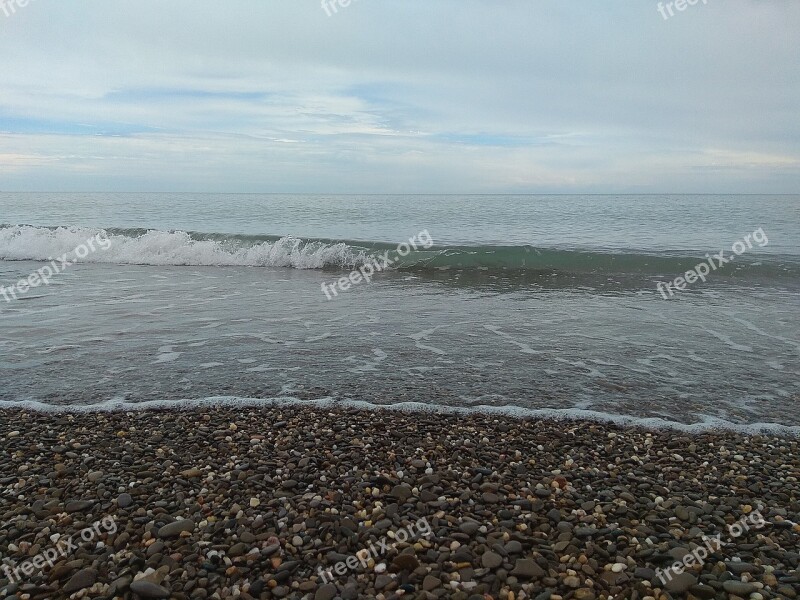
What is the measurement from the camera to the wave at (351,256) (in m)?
20.7

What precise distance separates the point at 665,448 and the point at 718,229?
112 feet

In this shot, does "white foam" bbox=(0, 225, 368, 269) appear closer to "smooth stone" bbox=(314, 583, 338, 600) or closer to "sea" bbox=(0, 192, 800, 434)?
"sea" bbox=(0, 192, 800, 434)

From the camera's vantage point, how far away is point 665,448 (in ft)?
19.2

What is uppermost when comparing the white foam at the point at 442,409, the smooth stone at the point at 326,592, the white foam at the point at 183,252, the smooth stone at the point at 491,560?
the white foam at the point at 183,252

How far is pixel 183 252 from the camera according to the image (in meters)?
23.5

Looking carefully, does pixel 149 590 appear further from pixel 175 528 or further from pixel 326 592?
pixel 326 592

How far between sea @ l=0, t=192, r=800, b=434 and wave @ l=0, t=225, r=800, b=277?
0.40 ft

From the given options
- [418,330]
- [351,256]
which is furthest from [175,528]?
[351,256]

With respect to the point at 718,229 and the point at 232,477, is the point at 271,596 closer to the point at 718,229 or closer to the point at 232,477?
the point at 232,477

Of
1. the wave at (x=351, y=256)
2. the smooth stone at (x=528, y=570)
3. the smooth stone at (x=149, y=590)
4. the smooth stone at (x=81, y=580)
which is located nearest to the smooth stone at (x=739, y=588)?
the smooth stone at (x=528, y=570)

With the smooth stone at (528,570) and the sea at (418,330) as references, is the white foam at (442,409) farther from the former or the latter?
the smooth stone at (528,570)

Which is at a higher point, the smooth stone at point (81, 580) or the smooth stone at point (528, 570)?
the smooth stone at point (528, 570)

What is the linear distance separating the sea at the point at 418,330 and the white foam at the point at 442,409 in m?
0.04

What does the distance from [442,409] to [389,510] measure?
2669mm
